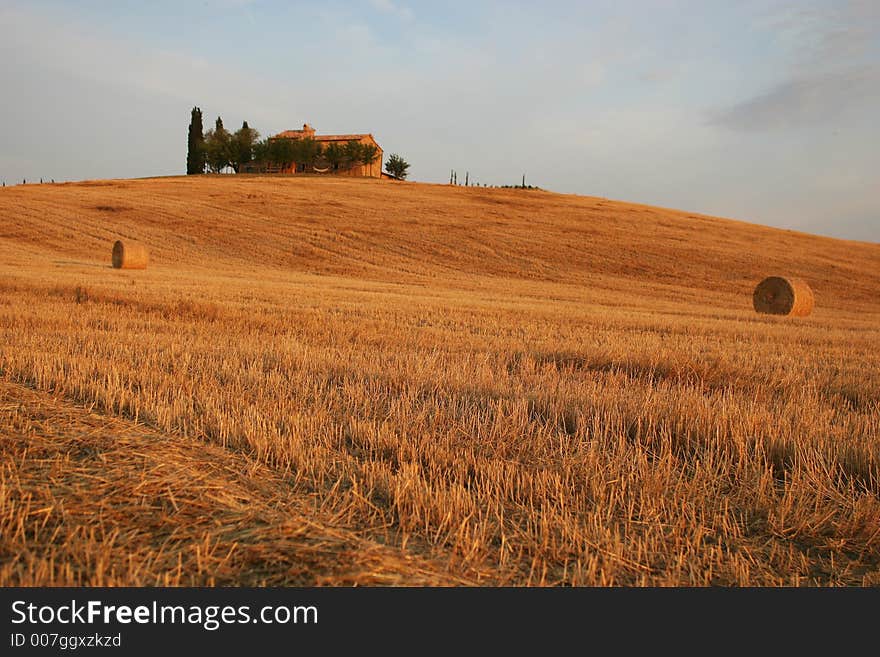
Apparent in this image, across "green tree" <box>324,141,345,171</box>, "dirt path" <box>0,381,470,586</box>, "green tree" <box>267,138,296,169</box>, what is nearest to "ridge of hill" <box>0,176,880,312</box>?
"dirt path" <box>0,381,470,586</box>

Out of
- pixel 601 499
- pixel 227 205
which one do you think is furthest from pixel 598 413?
pixel 227 205

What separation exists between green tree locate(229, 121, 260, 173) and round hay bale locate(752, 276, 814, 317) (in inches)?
3135

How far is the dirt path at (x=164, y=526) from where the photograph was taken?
221cm

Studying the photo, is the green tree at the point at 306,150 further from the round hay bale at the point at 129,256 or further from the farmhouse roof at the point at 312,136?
the round hay bale at the point at 129,256

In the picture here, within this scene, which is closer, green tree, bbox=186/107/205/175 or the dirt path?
the dirt path

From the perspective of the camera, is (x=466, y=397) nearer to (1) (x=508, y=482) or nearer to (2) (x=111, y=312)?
(1) (x=508, y=482)

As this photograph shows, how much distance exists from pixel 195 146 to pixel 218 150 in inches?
283

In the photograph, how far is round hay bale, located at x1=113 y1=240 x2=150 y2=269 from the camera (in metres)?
23.7

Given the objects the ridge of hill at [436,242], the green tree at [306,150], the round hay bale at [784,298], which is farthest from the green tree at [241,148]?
the round hay bale at [784,298]

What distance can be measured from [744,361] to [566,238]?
31.8 metres

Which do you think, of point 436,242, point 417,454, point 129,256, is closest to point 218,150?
point 436,242

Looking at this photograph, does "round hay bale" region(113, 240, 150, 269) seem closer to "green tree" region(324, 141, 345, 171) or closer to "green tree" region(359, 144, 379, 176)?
"green tree" region(324, 141, 345, 171)

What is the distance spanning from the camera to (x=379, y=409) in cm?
464

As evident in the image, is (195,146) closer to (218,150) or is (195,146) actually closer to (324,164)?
(218,150)
